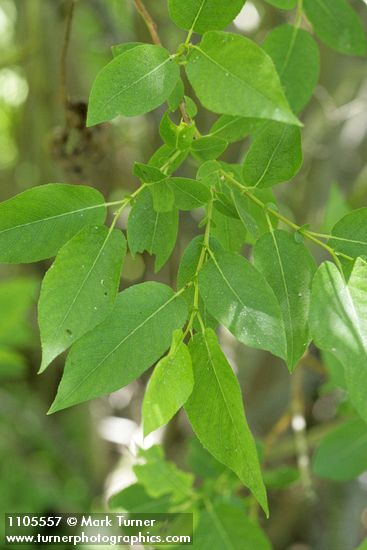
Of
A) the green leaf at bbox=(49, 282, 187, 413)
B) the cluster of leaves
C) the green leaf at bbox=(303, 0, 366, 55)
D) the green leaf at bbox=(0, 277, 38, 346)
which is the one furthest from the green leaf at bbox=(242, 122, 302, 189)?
the green leaf at bbox=(0, 277, 38, 346)

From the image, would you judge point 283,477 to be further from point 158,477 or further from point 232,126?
point 232,126

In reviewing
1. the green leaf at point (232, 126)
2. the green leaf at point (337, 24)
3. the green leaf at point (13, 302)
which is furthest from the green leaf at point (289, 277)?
the green leaf at point (13, 302)

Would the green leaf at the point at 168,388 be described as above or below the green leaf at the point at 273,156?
below

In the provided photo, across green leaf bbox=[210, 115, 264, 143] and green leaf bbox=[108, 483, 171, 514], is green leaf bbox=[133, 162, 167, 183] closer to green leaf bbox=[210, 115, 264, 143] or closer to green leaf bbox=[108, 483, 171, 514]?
green leaf bbox=[210, 115, 264, 143]

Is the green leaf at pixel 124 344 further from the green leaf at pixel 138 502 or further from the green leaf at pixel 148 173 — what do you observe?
the green leaf at pixel 138 502

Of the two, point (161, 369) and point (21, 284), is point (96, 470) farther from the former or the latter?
point (161, 369)

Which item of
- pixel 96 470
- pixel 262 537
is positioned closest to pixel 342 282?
pixel 262 537

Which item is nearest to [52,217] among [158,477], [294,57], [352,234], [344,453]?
[352,234]
